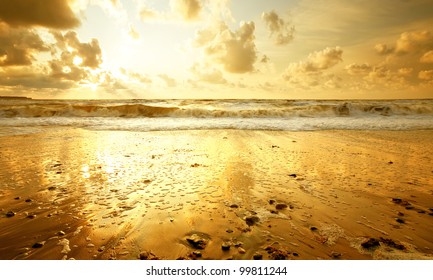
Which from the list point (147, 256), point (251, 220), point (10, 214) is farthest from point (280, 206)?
point (10, 214)

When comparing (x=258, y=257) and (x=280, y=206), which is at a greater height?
(x=280, y=206)

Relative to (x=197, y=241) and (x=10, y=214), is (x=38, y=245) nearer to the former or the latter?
(x=10, y=214)

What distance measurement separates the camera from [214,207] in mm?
3367

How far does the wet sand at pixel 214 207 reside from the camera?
8.07ft

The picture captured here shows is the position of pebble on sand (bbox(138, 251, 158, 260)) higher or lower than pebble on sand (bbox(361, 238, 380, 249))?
lower

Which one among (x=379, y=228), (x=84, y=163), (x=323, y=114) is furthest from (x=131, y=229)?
(x=323, y=114)

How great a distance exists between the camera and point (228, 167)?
543 cm

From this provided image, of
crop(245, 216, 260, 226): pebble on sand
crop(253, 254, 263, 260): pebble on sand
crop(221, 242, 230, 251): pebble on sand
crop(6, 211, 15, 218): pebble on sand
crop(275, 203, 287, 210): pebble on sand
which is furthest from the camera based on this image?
crop(275, 203, 287, 210): pebble on sand

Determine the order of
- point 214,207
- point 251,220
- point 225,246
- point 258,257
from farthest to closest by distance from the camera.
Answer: point 214,207, point 251,220, point 225,246, point 258,257

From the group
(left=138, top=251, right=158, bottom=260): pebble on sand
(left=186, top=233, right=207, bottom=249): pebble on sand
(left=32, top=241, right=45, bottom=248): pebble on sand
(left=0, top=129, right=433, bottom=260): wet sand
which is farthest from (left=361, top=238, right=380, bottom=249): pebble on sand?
(left=32, top=241, right=45, bottom=248): pebble on sand

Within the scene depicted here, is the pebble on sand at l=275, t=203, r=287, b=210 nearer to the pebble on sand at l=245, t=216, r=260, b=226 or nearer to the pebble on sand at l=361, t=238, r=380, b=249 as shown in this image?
the pebble on sand at l=245, t=216, r=260, b=226

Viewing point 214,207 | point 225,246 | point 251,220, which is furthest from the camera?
point 214,207

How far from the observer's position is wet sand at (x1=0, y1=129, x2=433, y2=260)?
246cm

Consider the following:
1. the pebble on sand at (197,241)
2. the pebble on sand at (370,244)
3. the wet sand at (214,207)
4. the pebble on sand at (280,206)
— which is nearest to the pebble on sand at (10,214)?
the wet sand at (214,207)
